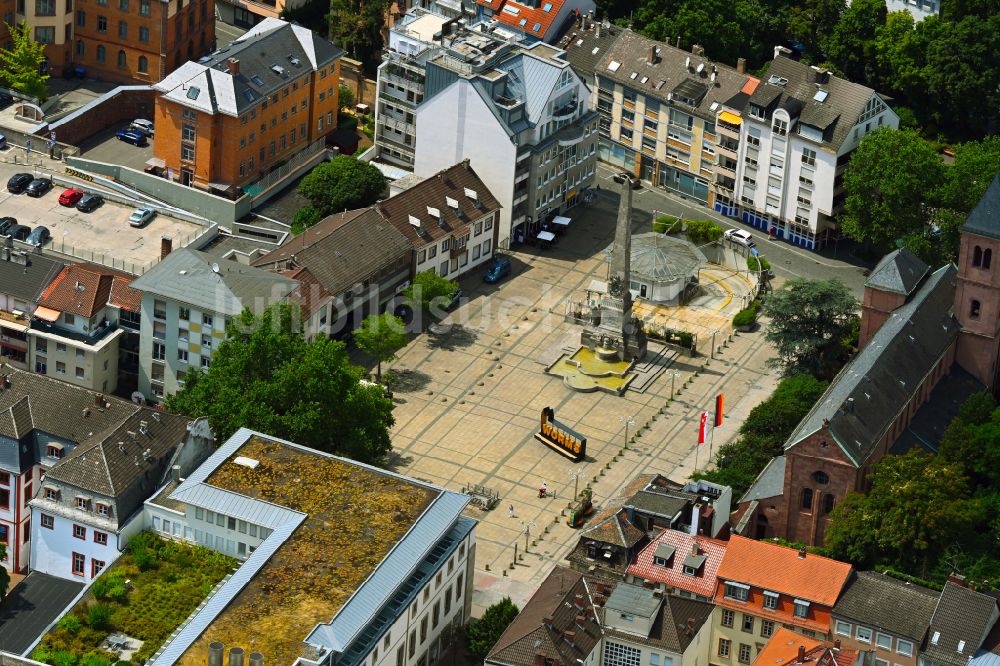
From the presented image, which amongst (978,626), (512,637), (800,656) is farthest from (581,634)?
(978,626)

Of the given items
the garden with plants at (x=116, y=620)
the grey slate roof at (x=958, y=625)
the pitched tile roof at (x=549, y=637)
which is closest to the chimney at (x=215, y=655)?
the garden with plants at (x=116, y=620)

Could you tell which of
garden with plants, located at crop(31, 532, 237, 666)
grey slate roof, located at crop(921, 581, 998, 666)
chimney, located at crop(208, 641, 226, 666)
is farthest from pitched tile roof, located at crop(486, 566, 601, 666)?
grey slate roof, located at crop(921, 581, 998, 666)

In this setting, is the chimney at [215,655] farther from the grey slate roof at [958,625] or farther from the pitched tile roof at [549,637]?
the grey slate roof at [958,625]

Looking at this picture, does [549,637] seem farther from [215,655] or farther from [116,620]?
[116,620]

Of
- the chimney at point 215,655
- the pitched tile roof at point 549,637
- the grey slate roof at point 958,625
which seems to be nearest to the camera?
the chimney at point 215,655

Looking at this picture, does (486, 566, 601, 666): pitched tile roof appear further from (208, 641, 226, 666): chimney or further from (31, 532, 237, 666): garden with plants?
(31, 532, 237, 666): garden with plants

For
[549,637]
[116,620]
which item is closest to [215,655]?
[116,620]

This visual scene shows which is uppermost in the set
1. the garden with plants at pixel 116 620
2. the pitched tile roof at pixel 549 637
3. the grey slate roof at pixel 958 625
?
the grey slate roof at pixel 958 625

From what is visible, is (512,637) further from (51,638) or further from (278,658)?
(51,638)
